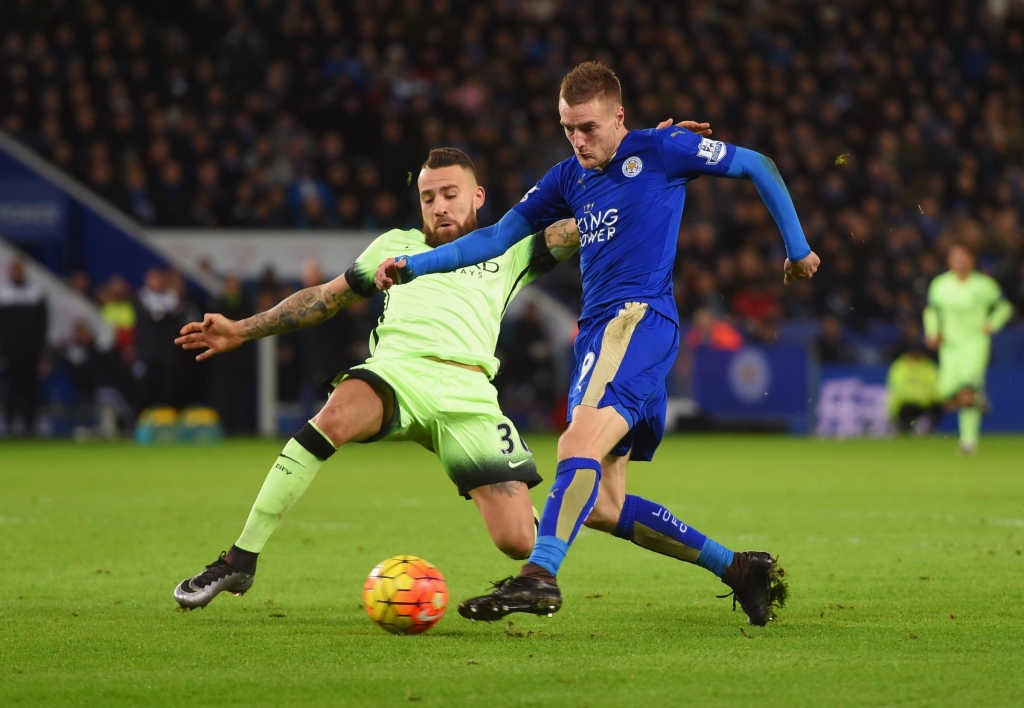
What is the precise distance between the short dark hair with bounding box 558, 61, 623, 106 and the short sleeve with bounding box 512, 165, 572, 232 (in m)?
0.37

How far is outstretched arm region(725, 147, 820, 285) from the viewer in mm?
5336

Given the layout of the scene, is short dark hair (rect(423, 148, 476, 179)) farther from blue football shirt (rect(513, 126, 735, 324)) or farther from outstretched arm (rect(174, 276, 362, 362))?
blue football shirt (rect(513, 126, 735, 324))

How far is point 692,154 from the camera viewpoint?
5457 millimetres

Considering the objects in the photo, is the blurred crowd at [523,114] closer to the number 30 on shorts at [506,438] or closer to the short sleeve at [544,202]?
the number 30 on shorts at [506,438]

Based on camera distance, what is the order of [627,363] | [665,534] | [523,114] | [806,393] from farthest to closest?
[523,114]
[806,393]
[665,534]
[627,363]

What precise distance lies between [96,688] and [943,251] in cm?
1819

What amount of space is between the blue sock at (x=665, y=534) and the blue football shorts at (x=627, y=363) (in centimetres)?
28

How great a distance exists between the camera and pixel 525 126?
2261cm

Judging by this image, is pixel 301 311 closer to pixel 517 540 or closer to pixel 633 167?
pixel 517 540

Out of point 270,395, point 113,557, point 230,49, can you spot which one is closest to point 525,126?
point 230,49

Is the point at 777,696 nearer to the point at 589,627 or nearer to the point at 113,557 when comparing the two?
the point at 589,627

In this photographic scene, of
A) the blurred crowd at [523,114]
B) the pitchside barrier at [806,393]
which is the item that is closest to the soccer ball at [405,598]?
the blurred crowd at [523,114]

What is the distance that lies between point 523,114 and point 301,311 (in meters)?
17.2

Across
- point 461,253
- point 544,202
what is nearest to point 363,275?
point 461,253
